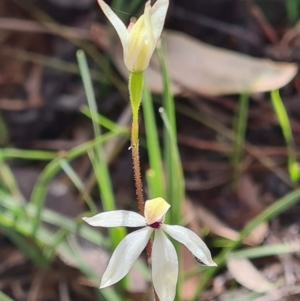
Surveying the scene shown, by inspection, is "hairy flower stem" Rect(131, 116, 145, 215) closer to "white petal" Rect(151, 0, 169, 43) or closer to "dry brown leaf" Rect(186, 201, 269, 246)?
"white petal" Rect(151, 0, 169, 43)

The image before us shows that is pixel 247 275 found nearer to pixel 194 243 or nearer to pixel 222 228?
pixel 222 228

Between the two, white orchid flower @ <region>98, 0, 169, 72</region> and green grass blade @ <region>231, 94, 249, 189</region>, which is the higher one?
green grass blade @ <region>231, 94, 249, 189</region>

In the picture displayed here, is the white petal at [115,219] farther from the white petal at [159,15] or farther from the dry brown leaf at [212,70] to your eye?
the dry brown leaf at [212,70]

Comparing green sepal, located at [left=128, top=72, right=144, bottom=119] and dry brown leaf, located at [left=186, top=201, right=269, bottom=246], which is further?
dry brown leaf, located at [left=186, top=201, right=269, bottom=246]

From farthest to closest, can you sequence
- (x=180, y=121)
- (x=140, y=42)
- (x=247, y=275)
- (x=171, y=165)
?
(x=180, y=121), (x=247, y=275), (x=171, y=165), (x=140, y=42)

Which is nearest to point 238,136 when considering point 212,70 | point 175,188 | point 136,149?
point 212,70

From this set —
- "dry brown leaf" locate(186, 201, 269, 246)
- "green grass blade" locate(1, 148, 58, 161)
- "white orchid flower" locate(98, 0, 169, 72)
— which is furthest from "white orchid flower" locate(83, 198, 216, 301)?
"dry brown leaf" locate(186, 201, 269, 246)
